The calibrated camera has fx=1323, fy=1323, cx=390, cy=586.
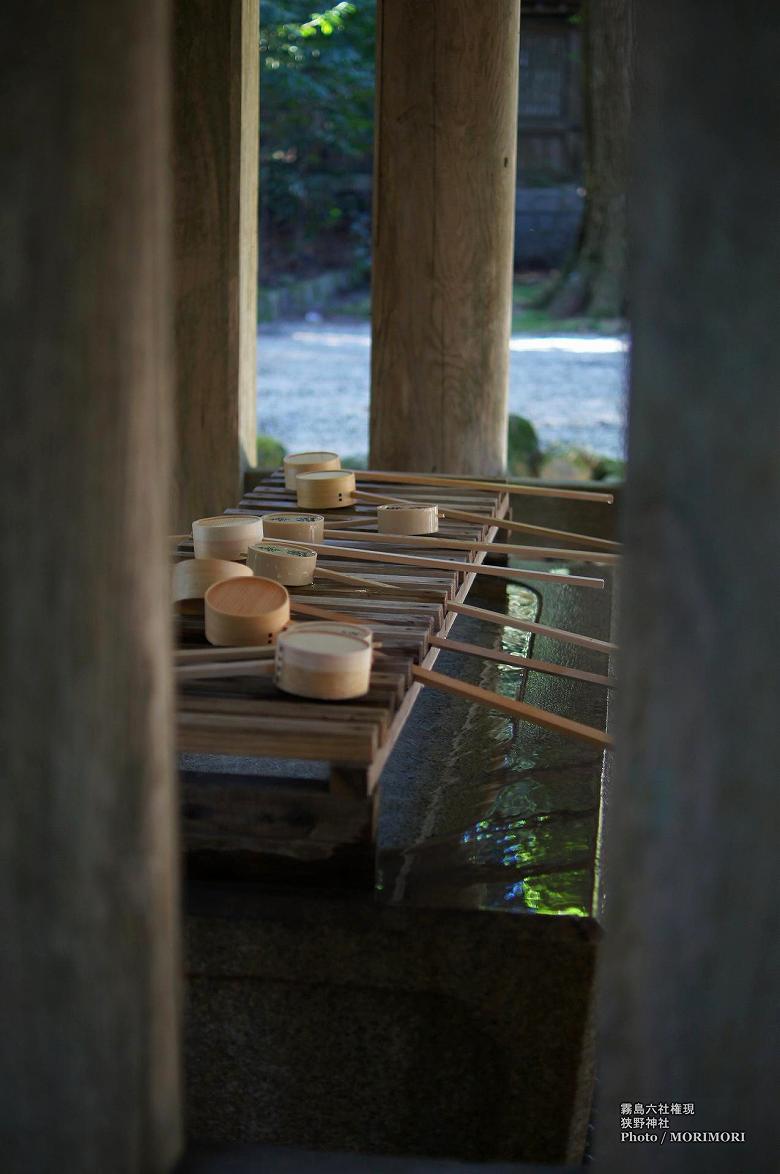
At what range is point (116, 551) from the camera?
5.66ft

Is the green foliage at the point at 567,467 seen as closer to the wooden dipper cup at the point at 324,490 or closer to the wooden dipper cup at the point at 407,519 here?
the wooden dipper cup at the point at 324,490

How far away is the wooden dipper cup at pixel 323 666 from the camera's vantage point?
2.75 metres

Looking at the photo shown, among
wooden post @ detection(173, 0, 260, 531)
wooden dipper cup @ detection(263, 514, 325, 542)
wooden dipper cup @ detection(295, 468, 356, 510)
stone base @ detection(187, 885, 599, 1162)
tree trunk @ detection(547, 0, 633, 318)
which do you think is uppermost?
tree trunk @ detection(547, 0, 633, 318)

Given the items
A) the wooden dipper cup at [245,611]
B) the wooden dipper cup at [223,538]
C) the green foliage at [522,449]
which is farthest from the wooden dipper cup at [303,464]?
the green foliage at [522,449]

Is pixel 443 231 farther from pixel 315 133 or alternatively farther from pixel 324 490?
pixel 315 133

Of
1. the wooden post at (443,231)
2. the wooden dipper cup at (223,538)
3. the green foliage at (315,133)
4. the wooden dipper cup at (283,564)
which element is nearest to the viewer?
the wooden dipper cup at (283,564)

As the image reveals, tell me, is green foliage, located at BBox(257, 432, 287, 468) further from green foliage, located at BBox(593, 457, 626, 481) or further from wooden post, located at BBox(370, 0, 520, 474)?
wooden post, located at BBox(370, 0, 520, 474)

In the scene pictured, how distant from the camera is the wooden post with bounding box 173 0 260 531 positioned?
5352 mm

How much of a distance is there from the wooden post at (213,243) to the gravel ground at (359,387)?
5983 mm

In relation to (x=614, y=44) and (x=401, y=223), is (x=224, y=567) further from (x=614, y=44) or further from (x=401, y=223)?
(x=614, y=44)

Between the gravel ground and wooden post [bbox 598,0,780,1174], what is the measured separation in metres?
9.74

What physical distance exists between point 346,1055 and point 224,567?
4.06 ft

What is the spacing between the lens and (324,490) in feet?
15.3

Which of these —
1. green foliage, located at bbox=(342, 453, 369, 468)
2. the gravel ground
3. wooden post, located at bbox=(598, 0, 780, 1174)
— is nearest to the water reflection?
wooden post, located at bbox=(598, 0, 780, 1174)
